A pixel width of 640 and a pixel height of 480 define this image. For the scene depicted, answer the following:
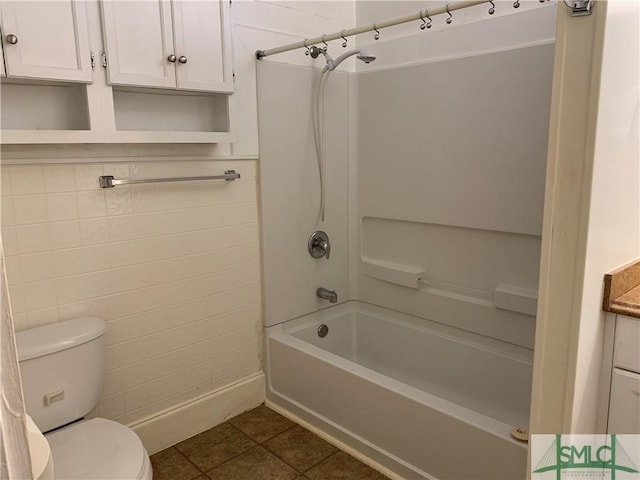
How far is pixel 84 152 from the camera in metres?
1.94

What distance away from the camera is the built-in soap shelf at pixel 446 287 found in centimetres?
228

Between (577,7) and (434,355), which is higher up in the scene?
(577,7)

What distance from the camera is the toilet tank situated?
5.60 feet

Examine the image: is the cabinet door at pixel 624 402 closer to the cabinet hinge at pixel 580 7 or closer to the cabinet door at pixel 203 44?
the cabinet hinge at pixel 580 7

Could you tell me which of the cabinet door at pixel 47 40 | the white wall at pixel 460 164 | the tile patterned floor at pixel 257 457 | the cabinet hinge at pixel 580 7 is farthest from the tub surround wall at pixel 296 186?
the cabinet hinge at pixel 580 7

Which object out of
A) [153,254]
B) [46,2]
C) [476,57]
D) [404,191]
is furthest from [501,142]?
[46,2]

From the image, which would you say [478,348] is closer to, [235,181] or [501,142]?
[501,142]

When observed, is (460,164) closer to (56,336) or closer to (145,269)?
(145,269)

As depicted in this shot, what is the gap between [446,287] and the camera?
2598mm

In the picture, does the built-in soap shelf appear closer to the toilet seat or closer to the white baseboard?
the white baseboard

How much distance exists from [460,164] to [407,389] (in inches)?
42.6

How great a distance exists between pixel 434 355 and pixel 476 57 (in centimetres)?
150

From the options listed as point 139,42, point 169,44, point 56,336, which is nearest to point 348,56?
point 169,44

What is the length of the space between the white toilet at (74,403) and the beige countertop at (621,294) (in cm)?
148
